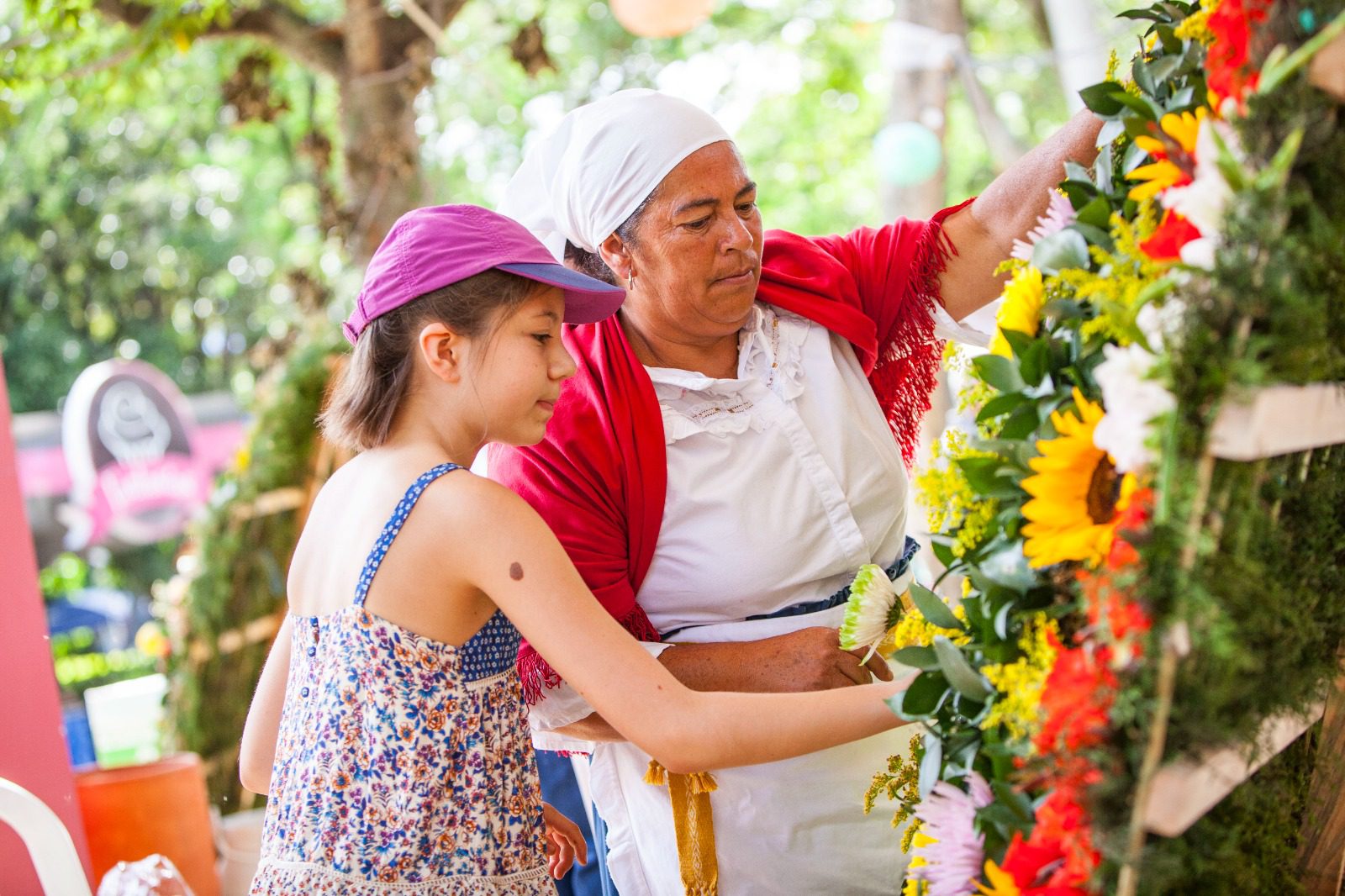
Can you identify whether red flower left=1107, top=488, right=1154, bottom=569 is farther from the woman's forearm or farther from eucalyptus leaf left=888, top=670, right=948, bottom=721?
the woman's forearm

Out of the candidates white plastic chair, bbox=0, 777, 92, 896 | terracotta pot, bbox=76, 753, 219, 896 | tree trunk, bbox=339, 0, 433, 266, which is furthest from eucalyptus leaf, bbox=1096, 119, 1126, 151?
tree trunk, bbox=339, 0, 433, 266

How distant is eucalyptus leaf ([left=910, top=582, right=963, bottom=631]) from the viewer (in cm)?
132

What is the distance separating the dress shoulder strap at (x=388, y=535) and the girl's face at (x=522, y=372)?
15 cm

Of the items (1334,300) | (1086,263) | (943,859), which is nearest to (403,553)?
(943,859)

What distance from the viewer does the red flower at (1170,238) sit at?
1.06 metres

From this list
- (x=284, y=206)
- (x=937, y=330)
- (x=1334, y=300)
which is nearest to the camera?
(x=1334, y=300)

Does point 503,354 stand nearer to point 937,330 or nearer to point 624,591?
point 624,591

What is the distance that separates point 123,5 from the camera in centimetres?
494

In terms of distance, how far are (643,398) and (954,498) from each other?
72 centimetres

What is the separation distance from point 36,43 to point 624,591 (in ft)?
13.4

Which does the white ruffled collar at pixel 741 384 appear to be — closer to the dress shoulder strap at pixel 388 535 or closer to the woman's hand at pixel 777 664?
the woman's hand at pixel 777 664

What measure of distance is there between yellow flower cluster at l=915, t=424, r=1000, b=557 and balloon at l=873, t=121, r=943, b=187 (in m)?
4.32

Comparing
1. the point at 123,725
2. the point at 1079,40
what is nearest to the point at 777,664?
the point at 1079,40

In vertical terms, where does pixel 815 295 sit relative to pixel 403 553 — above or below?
above
